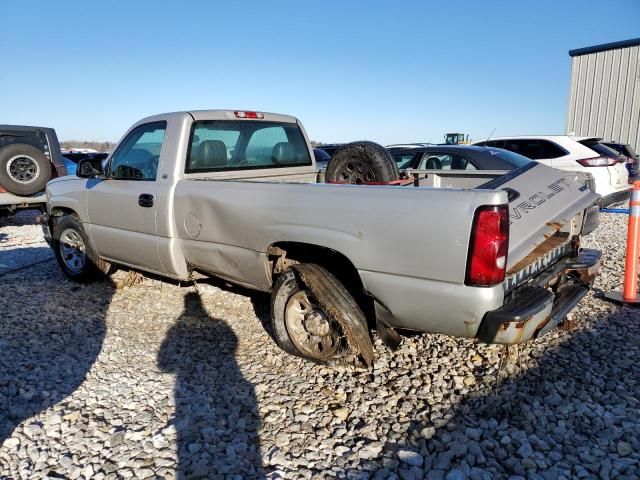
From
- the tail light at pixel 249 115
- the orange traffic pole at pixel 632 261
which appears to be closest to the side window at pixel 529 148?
the orange traffic pole at pixel 632 261

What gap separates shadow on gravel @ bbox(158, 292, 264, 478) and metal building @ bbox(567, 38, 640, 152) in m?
17.9

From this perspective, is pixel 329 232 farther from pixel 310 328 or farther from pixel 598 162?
pixel 598 162

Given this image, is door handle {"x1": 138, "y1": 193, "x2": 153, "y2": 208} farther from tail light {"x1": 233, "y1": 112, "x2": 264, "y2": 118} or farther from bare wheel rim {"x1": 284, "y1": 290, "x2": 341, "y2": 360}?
bare wheel rim {"x1": 284, "y1": 290, "x2": 341, "y2": 360}

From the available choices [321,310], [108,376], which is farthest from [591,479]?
[108,376]

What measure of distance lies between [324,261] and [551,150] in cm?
796

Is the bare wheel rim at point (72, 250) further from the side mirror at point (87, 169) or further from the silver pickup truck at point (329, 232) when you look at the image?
the side mirror at point (87, 169)

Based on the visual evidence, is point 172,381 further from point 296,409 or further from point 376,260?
point 376,260

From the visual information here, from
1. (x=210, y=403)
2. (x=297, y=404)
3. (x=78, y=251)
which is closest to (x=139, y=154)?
(x=78, y=251)

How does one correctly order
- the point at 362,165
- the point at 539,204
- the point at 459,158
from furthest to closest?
1. the point at 459,158
2. the point at 362,165
3. the point at 539,204

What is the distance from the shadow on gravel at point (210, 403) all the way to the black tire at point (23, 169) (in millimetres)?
5175

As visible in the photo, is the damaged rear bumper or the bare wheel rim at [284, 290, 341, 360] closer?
the damaged rear bumper

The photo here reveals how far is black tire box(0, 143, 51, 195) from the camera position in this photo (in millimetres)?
7645

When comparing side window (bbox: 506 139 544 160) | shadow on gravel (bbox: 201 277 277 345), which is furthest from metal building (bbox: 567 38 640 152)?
shadow on gravel (bbox: 201 277 277 345)

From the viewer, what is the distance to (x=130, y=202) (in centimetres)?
434
